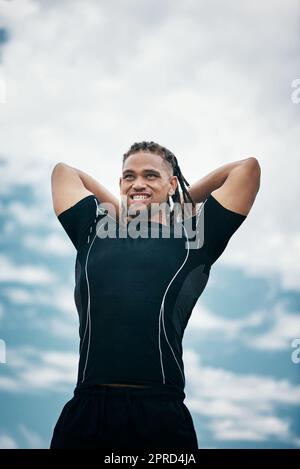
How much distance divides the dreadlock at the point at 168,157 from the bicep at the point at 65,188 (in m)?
0.28

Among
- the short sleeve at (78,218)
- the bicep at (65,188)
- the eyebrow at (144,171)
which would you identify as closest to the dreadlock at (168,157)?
the eyebrow at (144,171)

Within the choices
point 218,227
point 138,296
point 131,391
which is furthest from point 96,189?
point 131,391

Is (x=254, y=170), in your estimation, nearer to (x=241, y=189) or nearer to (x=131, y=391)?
(x=241, y=189)

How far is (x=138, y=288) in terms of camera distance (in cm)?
235

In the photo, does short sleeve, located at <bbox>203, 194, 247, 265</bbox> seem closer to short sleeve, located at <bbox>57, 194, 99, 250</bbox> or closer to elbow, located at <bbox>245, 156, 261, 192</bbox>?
elbow, located at <bbox>245, 156, 261, 192</bbox>

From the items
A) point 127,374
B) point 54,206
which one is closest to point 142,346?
point 127,374

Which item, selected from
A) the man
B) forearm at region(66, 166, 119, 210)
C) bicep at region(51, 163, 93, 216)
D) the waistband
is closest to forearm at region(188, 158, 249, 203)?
the man

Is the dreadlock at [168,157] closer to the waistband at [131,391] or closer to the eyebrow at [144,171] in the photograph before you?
the eyebrow at [144,171]

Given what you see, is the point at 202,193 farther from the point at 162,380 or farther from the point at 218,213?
the point at 162,380

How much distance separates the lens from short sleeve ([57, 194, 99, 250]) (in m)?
2.69

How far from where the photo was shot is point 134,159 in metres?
2.91

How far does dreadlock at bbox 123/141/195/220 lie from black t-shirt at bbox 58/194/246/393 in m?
0.43
